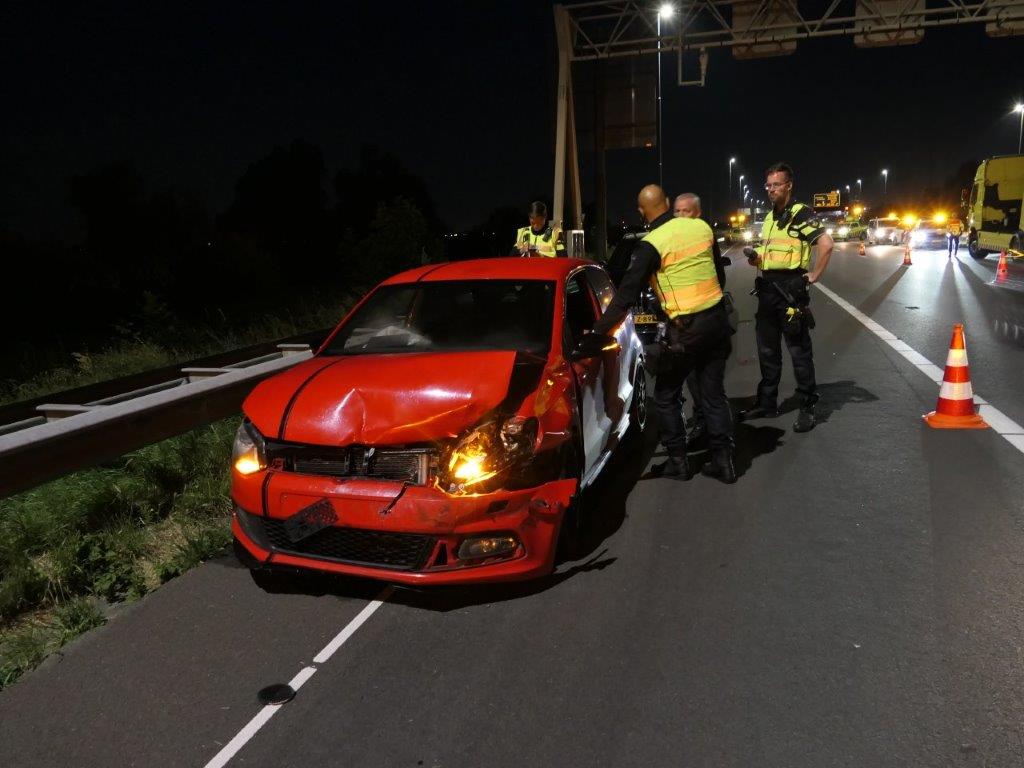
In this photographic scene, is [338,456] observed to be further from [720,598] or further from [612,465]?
[612,465]

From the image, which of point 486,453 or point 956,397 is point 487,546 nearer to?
point 486,453

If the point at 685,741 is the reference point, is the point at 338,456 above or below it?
above

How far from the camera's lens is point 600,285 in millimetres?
6430

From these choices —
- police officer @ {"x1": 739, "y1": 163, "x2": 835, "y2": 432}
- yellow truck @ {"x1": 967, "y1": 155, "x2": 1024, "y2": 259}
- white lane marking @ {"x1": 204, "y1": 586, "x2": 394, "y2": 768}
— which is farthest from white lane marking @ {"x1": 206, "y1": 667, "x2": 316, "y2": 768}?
yellow truck @ {"x1": 967, "y1": 155, "x2": 1024, "y2": 259}

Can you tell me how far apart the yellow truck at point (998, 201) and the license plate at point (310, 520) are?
25400 millimetres

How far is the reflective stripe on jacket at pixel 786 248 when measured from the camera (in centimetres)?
736

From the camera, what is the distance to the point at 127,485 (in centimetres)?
579

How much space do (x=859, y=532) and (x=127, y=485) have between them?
15.0 ft

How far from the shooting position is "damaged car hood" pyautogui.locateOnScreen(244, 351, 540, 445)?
12.8ft

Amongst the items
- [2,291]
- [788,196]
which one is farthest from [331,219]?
[788,196]

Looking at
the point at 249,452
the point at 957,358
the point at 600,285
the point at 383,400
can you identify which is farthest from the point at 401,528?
the point at 957,358

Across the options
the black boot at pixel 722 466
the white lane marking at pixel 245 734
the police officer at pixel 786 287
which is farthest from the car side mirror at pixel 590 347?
the police officer at pixel 786 287

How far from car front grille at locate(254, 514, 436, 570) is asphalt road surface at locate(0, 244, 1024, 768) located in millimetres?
301

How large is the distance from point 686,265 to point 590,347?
1347 millimetres
